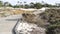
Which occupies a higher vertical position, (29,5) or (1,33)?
(1,33)

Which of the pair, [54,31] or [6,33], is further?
[6,33]

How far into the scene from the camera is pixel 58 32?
60.6 feet

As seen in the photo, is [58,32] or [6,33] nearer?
[58,32]

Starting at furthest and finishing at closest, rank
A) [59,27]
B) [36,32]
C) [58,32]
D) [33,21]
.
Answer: [33,21] < [36,32] < [59,27] < [58,32]

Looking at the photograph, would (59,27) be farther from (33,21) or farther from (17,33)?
(33,21)

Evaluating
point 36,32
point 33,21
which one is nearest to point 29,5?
point 33,21

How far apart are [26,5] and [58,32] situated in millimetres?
116287

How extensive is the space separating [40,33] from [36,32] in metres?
0.44

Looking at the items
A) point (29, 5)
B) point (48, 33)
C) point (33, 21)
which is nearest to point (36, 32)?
point (48, 33)

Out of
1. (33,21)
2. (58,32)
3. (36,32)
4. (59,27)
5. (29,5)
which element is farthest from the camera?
(29,5)

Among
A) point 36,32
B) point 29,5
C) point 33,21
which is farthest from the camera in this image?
point 29,5

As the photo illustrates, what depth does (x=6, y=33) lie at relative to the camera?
66.0 feet

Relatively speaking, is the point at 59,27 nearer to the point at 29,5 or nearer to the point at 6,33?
the point at 6,33

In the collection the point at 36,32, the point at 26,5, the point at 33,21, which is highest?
the point at 36,32
